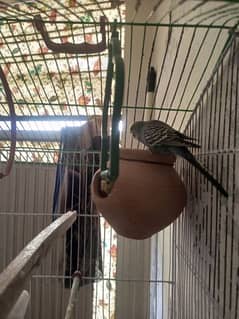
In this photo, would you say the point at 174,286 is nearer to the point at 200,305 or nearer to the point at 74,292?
the point at 74,292

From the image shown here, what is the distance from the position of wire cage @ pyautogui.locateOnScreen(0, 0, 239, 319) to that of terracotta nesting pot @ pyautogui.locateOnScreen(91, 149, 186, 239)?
0.18ft

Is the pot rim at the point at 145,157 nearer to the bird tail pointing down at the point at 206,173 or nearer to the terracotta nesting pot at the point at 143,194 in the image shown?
the terracotta nesting pot at the point at 143,194

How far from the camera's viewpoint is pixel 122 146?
1.42 m

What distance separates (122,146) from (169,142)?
28.0 inches

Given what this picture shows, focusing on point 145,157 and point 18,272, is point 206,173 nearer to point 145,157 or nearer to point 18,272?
point 145,157

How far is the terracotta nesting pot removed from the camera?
75cm

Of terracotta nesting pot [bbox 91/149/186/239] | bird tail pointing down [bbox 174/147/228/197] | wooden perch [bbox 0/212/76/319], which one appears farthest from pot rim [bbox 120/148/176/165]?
wooden perch [bbox 0/212/76/319]

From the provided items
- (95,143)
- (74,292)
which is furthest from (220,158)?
(95,143)

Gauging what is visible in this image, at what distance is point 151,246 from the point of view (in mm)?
1635

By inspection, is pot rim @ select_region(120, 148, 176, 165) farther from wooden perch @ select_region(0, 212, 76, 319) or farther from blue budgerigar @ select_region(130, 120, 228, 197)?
wooden perch @ select_region(0, 212, 76, 319)

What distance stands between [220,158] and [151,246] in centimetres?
108

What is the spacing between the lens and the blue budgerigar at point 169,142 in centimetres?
67

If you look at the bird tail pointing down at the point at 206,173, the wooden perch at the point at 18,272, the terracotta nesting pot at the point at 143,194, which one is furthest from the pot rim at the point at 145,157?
the wooden perch at the point at 18,272

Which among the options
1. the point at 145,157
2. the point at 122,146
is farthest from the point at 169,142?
the point at 122,146
